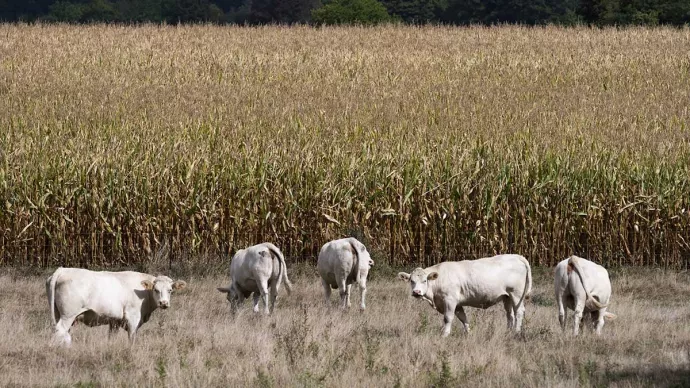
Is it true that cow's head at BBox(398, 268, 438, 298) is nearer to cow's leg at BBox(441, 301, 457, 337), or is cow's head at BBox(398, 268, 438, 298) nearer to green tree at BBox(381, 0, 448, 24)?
cow's leg at BBox(441, 301, 457, 337)

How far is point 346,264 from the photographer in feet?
51.7

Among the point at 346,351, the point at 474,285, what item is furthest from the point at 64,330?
the point at 474,285

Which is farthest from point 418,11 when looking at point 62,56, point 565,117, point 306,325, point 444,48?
point 306,325

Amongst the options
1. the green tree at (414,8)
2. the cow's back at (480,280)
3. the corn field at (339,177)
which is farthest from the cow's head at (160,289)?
the green tree at (414,8)

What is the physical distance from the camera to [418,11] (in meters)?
92.1

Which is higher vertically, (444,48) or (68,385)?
(444,48)

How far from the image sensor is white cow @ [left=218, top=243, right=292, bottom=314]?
1493 centimetres

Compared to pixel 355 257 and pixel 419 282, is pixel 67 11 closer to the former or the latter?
pixel 355 257

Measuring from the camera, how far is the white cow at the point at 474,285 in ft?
44.6

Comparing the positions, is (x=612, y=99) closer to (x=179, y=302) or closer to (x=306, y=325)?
(x=179, y=302)

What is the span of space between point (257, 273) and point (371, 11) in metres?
62.8

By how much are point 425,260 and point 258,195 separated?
313 centimetres

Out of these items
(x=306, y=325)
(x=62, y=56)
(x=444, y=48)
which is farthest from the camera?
(x=444, y=48)

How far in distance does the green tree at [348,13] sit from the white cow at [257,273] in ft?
179
